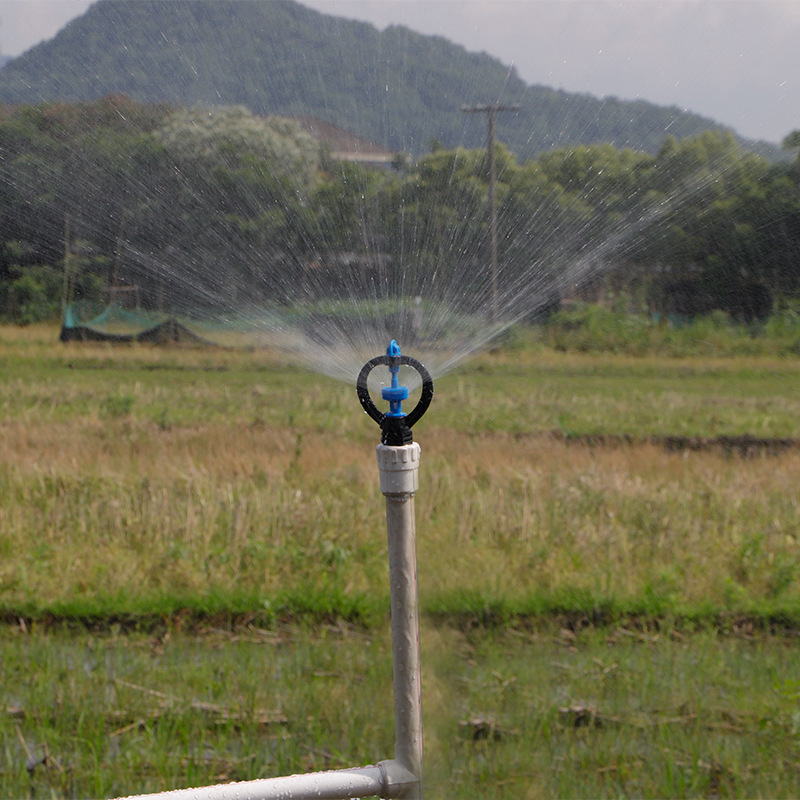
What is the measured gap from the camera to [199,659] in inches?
129

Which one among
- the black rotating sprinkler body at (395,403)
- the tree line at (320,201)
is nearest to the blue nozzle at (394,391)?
the black rotating sprinkler body at (395,403)

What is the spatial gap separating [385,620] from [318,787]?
88.6 inches

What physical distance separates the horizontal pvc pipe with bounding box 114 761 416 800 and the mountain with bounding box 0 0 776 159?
119 cm

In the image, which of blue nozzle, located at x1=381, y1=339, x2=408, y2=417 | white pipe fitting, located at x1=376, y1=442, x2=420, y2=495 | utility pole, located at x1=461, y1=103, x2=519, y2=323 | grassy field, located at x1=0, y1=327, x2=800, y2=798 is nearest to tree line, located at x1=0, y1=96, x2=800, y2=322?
utility pole, located at x1=461, y1=103, x2=519, y2=323

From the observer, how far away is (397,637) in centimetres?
132

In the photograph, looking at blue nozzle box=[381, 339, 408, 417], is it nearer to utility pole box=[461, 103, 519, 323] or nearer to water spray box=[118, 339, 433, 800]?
water spray box=[118, 339, 433, 800]

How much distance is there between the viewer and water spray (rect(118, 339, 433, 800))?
126cm

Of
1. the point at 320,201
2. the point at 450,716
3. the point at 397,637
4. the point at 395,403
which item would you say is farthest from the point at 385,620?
the point at 395,403

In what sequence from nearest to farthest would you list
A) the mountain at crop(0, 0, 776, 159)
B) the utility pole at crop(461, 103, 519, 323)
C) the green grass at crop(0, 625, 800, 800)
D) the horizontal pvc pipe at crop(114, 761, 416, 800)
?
the horizontal pvc pipe at crop(114, 761, 416, 800), the mountain at crop(0, 0, 776, 159), the utility pole at crop(461, 103, 519, 323), the green grass at crop(0, 625, 800, 800)

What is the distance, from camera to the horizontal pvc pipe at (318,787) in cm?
122

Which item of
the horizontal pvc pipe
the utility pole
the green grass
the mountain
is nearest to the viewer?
the horizontal pvc pipe

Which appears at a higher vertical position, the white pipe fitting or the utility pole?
the utility pole

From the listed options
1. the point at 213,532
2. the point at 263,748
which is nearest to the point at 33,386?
the point at 213,532

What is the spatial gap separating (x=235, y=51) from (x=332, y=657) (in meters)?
2.11
